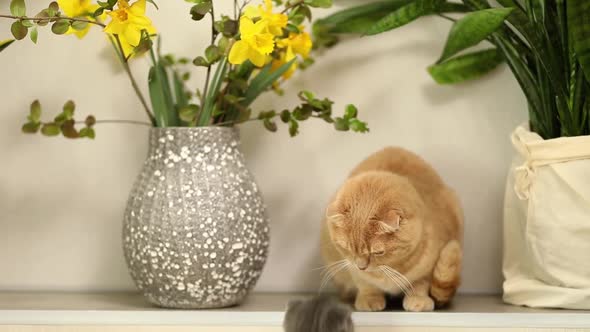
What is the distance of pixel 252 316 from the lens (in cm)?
104

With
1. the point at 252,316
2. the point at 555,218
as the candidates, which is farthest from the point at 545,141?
the point at 252,316

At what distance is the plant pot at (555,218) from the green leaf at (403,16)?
0.23 metres

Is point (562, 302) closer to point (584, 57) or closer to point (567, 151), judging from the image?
point (567, 151)

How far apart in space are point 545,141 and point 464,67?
0.75 ft

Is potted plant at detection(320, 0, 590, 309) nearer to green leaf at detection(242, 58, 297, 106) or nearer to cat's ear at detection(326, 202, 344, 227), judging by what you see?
green leaf at detection(242, 58, 297, 106)

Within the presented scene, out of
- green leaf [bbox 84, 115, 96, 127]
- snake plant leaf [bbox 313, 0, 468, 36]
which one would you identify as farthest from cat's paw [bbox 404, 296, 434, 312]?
green leaf [bbox 84, 115, 96, 127]

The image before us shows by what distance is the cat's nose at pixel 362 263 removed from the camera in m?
1.06

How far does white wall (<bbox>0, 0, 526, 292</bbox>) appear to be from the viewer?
1.30m

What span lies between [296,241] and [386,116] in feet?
0.82

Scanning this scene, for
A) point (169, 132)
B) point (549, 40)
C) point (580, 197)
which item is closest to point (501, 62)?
point (549, 40)

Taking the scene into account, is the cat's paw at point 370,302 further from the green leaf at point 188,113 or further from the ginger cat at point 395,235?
the green leaf at point 188,113

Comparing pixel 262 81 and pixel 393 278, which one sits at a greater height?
pixel 262 81

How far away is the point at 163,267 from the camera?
1.09 meters

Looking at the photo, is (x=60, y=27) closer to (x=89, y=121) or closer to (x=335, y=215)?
(x=89, y=121)
